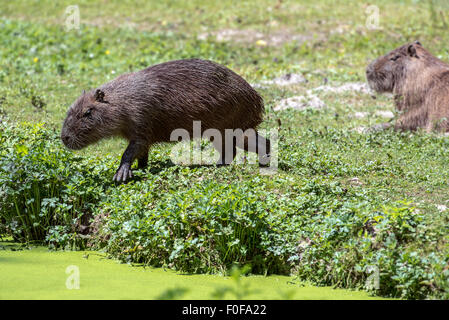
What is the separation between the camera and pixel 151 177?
19.9 feet

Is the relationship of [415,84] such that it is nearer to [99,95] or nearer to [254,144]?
[254,144]

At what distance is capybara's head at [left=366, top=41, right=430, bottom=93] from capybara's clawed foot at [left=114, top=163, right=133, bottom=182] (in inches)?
177

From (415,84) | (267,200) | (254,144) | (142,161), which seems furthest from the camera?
(415,84)

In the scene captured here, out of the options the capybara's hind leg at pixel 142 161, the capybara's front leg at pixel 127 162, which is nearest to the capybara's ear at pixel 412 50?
the capybara's hind leg at pixel 142 161

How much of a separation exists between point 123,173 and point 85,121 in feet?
2.21

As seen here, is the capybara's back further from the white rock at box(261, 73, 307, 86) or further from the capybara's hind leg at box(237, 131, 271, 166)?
the white rock at box(261, 73, 307, 86)

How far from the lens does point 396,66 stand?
9.15 metres

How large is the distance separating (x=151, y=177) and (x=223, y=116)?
108cm

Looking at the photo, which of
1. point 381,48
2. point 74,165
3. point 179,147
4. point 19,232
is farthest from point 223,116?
point 381,48

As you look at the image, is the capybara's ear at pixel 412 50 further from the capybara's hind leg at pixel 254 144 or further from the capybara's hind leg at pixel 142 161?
the capybara's hind leg at pixel 142 161

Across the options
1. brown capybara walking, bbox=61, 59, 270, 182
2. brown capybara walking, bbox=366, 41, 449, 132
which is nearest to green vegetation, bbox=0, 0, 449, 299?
brown capybara walking, bbox=61, 59, 270, 182

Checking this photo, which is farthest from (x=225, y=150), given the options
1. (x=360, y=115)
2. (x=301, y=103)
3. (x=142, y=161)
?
(x=360, y=115)

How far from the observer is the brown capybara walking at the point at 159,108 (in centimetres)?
643
